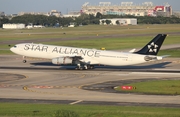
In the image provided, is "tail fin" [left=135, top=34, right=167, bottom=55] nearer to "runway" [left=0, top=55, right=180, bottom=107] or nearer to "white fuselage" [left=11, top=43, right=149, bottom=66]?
"white fuselage" [left=11, top=43, right=149, bottom=66]

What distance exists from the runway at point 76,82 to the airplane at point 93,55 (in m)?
1.69

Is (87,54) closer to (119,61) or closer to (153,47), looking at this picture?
(119,61)

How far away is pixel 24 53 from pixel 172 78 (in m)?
28.5

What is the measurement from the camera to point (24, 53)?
7869 centimetres

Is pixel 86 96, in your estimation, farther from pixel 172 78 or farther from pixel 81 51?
pixel 81 51

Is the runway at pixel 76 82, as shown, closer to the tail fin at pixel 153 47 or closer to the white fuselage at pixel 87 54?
the white fuselage at pixel 87 54

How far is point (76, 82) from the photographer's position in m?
59.8

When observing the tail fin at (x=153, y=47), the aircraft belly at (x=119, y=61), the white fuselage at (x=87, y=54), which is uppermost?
the tail fin at (x=153, y=47)

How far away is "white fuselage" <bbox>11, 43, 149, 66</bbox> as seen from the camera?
7056 centimetres

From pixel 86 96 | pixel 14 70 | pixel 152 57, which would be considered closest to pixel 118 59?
pixel 152 57

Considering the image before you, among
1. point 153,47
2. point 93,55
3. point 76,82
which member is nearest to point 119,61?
point 93,55

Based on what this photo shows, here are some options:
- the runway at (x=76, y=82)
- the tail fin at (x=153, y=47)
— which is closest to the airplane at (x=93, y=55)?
the tail fin at (x=153, y=47)

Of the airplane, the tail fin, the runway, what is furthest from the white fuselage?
the runway

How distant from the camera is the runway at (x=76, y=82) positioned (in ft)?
151
